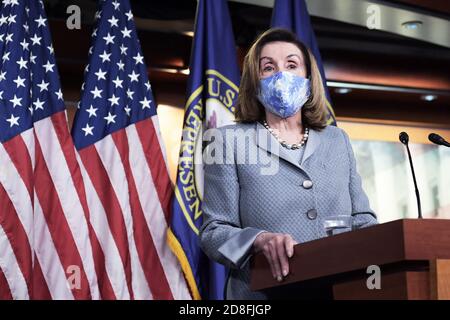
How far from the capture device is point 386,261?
1604 millimetres

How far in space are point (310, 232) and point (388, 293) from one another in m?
0.61

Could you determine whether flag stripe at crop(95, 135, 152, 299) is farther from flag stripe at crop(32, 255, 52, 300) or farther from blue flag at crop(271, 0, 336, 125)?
blue flag at crop(271, 0, 336, 125)

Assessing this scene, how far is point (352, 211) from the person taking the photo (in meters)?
2.39

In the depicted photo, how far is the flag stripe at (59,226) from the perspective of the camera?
4.17m

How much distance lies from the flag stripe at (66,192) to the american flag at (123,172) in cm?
8

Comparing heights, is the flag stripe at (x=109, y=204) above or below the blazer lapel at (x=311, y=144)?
above

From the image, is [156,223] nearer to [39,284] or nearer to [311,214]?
[39,284]

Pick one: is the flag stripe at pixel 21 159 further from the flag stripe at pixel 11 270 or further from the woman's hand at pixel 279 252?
the woman's hand at pixel 279 252

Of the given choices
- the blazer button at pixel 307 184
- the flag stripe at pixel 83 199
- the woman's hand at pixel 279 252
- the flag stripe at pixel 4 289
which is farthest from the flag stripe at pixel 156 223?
the woman's hand at pixel 279 252

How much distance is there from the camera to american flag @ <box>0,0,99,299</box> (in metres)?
4.06

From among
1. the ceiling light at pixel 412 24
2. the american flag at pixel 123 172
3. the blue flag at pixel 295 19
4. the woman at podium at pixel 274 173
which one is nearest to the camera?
the woman at podium at pixel 274 173

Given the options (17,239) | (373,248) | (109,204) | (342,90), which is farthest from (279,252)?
(342,90)

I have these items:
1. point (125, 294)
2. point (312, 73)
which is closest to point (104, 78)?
point (125, 294)

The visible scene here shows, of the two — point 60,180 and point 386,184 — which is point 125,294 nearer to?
point 60,180
